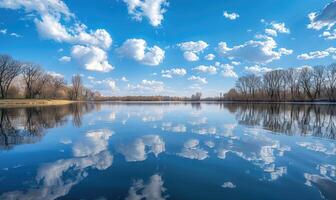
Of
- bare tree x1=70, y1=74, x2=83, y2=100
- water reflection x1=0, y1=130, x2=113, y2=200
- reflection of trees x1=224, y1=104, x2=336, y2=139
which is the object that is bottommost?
water reflection x1=0, y1=130, x2=113, y2=200

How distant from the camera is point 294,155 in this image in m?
8.10

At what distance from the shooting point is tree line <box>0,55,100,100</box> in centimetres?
6362

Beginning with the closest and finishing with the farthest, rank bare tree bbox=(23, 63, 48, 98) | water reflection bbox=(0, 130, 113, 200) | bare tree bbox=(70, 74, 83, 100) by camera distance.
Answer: water reflection bbox=(0, 130, 113, 200) < bare tree bbox=(23, 63, 48, 98) < bare tree bbox=(70, 74, 83, 100)

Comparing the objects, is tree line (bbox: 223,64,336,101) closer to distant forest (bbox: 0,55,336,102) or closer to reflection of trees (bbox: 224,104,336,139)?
distant forest (bbox: 0,55,336,102)

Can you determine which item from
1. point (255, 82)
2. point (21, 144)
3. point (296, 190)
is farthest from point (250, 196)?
point (255, 82)

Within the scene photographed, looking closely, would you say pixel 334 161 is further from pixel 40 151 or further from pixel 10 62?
pixel 10 62

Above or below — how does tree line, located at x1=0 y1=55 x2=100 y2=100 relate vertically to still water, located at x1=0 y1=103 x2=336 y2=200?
above

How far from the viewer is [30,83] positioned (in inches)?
2926

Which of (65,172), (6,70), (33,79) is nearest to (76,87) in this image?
(33,79)

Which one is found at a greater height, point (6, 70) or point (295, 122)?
point (6, 70)

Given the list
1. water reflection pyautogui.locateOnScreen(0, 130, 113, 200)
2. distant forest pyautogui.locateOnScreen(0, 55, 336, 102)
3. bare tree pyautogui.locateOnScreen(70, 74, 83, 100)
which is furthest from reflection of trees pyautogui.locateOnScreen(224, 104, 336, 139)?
bare tree pyautogui.locateOnScreen(70, 74, 83, 100)

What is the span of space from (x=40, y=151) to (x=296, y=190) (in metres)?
8.58

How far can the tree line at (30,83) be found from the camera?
2505 inches

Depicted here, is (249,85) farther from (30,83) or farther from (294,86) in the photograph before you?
(30,83)
